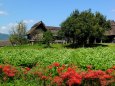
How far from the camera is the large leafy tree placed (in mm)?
68688

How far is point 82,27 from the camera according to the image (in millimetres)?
68625

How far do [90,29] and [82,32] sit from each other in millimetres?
1649

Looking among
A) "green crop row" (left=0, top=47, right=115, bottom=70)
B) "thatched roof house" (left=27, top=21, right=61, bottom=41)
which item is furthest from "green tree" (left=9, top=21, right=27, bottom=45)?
"green crop row" (left=0, top=47, right=115, bottom=70)

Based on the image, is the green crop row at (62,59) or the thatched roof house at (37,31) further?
the thatched roof house at (37,31)

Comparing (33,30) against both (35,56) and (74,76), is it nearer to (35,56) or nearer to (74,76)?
(35,56)

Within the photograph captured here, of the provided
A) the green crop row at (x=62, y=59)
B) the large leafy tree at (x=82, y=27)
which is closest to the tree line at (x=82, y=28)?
the large leafy tree at (x=82, y=27)

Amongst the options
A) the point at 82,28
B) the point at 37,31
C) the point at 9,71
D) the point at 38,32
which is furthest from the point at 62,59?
the point at 37,31

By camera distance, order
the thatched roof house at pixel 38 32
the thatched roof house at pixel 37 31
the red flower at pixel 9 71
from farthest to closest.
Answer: the thatched roof house at pixel 37 31, the thatched roof house at pixel 38 32, the red flower at pixel 9 71

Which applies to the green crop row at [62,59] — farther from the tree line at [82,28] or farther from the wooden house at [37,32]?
the wooden house at [37,32]

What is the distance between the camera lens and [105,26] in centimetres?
7938

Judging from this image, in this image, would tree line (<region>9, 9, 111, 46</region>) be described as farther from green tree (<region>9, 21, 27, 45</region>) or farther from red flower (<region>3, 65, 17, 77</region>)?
red flower (<region>3, 65, 17, 77</region>)

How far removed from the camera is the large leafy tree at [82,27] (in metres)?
68.7

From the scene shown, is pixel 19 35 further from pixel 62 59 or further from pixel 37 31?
pixel 62 59

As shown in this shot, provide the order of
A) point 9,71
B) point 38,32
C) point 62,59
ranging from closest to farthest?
point 9,71 → point 62,59 → point 38,32
